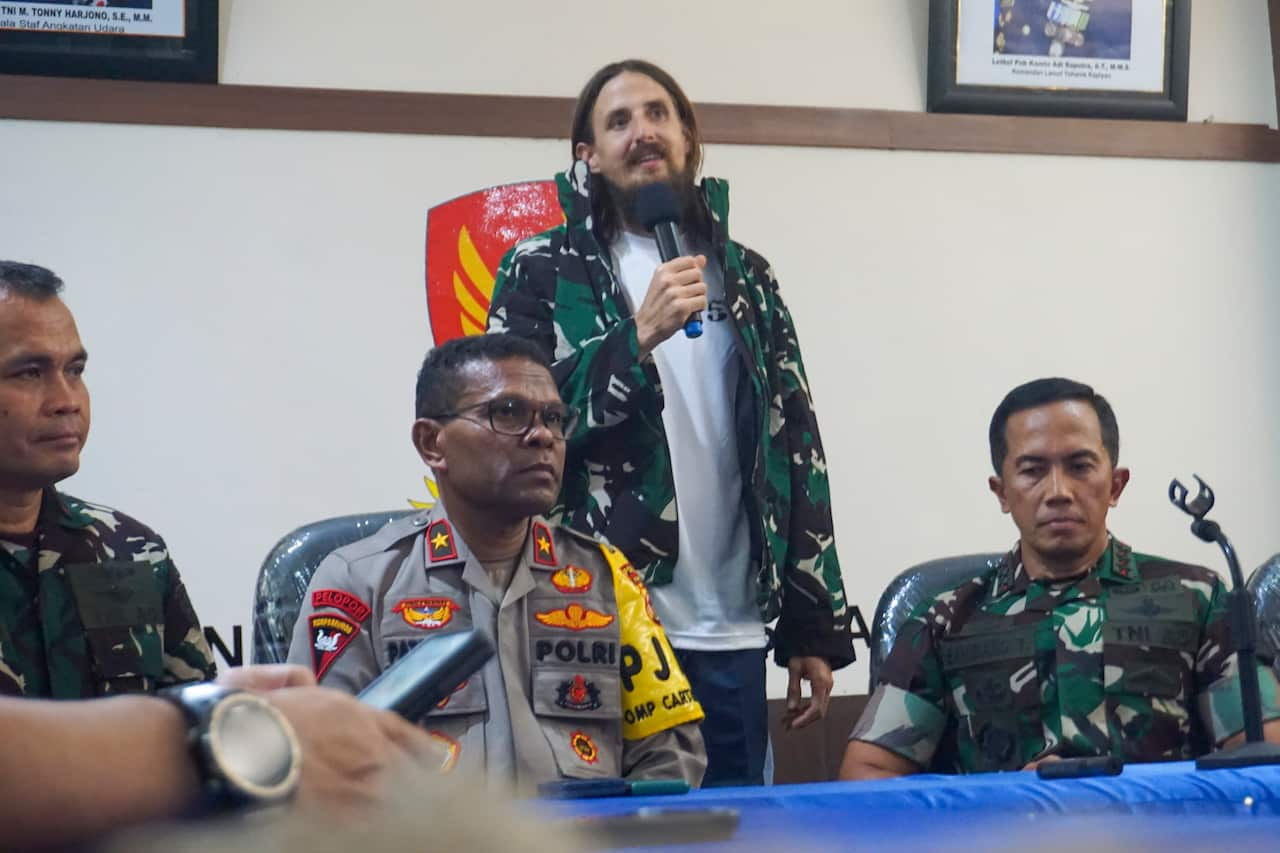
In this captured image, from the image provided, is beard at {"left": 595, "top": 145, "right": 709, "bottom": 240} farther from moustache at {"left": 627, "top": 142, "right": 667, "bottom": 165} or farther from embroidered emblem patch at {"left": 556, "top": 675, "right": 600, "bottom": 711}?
embroidered emblem patch at {"left": 556, "top": 675, "right": 600, "bottom": 711}

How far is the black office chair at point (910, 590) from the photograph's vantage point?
2490 mm

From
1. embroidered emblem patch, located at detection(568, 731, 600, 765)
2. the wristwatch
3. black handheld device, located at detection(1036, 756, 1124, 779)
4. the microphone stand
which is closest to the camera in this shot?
the wristwatch

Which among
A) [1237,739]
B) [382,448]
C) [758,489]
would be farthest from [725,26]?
[1237,739]

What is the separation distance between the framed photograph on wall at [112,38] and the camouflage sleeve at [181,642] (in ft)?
5.83

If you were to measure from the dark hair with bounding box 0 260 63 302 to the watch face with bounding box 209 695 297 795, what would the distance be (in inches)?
66.8

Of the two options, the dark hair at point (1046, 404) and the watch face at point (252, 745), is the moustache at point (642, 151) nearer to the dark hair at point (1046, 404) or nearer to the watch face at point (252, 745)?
the dark hair at point (1046, 404)

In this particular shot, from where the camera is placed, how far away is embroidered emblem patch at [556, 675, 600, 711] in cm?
199

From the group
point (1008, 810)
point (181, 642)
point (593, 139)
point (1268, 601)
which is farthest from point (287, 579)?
point (1268, 601)

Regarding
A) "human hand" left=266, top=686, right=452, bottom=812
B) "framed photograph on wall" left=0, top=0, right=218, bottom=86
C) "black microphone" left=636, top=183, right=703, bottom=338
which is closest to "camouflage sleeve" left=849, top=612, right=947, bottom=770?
"black microphone" left=636, top=183, right=703, bottom=338

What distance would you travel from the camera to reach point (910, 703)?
2.30 metres

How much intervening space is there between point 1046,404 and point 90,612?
1.52 metres

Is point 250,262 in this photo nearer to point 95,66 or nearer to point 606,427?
point 95,66

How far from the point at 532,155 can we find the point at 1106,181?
1610 mm

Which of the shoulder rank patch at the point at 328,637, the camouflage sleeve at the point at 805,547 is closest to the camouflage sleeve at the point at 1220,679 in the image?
the camouflage sleeve at the point at 805,547
